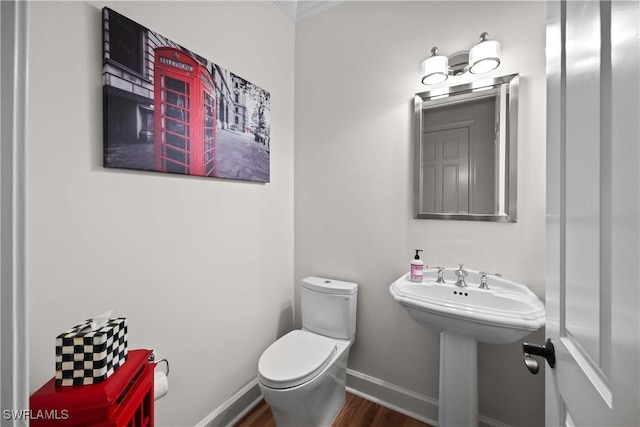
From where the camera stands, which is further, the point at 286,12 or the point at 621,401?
the point at 286,12

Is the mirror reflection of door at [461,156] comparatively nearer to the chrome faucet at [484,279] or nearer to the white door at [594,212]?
the chrome faucet at [484,279]

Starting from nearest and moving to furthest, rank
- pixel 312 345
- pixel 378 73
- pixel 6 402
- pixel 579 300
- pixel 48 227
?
pixel 6 402, pixel 579 300, pixel 48 227, pixel 312 345, pixel 378 73

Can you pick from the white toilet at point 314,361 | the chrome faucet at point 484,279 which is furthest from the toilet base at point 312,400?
the chrome faucet at point 484,279

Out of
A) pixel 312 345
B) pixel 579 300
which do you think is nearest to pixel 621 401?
pixel 579 300

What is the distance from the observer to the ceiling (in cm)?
183

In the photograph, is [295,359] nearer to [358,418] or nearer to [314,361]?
[314,361]

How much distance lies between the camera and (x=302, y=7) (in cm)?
193

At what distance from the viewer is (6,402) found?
368mm

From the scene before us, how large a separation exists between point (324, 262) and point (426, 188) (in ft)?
2.80

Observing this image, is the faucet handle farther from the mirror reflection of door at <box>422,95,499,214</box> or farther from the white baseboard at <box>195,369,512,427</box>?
the white baseboard at <box>195,369,512,427</box>

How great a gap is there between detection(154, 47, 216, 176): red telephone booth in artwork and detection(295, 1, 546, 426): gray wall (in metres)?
0.77

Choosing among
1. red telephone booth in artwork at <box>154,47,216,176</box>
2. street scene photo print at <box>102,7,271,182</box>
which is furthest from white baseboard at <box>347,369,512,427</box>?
red telephone booth in artwork at <box>154,47,216,176</box>

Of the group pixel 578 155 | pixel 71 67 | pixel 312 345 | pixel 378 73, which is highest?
pixel 378 73

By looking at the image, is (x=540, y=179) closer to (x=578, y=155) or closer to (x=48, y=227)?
(x=578, y=155)
